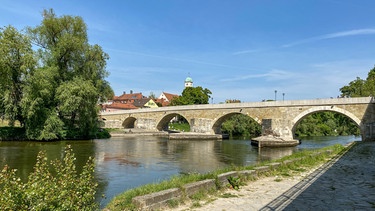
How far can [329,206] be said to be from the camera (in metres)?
4.98

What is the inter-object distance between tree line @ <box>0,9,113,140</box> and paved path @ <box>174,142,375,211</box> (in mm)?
21793

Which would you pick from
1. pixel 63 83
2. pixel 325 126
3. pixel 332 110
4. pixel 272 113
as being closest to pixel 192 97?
pixel 325 126

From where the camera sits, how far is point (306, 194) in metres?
5.79

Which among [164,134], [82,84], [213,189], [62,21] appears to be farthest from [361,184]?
[164,134]

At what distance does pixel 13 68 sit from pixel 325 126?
51.3 meters

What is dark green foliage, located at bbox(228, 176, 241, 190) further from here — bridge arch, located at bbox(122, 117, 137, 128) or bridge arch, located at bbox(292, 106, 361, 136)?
bridge arch, located at bbox(122, 117, 137, 128)

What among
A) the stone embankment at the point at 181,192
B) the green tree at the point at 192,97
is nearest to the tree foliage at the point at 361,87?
the green tree at the point at 192,97

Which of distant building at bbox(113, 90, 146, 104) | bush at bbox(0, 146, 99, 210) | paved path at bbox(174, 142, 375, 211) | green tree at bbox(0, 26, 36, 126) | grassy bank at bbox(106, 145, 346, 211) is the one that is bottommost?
paved path at bbox(174, 142, 375, 211)

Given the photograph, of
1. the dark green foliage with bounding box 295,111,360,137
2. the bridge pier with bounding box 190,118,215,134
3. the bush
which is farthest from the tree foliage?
the bush

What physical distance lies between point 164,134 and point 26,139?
21.3 m

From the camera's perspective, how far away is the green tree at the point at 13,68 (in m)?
22.3

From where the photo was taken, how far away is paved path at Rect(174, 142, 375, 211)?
495 centimetres

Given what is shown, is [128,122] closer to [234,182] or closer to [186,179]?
[186,179]

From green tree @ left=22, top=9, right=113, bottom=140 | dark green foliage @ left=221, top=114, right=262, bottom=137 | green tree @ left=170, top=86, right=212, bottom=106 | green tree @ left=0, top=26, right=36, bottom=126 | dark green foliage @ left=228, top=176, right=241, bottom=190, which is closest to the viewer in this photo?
dark green foliage @ left=228, top=176, right=241, bottom=190
